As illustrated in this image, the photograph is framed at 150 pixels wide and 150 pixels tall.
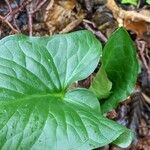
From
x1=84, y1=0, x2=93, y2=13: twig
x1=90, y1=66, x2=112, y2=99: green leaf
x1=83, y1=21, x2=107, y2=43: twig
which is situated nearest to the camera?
x1=90, y1=66, x2=112, y2=99: green leaf

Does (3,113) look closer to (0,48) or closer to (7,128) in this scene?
(7,128)

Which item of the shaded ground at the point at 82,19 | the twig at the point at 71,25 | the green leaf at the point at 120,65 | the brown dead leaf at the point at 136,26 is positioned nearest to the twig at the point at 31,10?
the shaded ground at the point at 82,19

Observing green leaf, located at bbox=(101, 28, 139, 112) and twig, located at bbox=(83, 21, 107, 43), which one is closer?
green leaf, located at bbox=(101, 28, 139, 112)

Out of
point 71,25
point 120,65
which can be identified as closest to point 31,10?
point 71,25

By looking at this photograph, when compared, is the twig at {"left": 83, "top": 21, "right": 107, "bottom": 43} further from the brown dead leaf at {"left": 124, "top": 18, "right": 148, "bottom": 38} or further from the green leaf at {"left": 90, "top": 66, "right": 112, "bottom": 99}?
the green leaf at {"left": 90, "top": 66, "right": 112, "bottom": 99}

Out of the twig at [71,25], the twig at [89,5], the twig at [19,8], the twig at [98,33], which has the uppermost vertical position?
the twig at [19,8]

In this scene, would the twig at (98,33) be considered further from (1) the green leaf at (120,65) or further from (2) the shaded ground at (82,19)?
(1) the green leaf at (120,65)

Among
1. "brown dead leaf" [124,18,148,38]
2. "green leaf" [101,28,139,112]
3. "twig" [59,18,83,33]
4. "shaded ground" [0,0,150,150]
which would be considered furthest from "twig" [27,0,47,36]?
"green leaf" [101,28,139,112]
